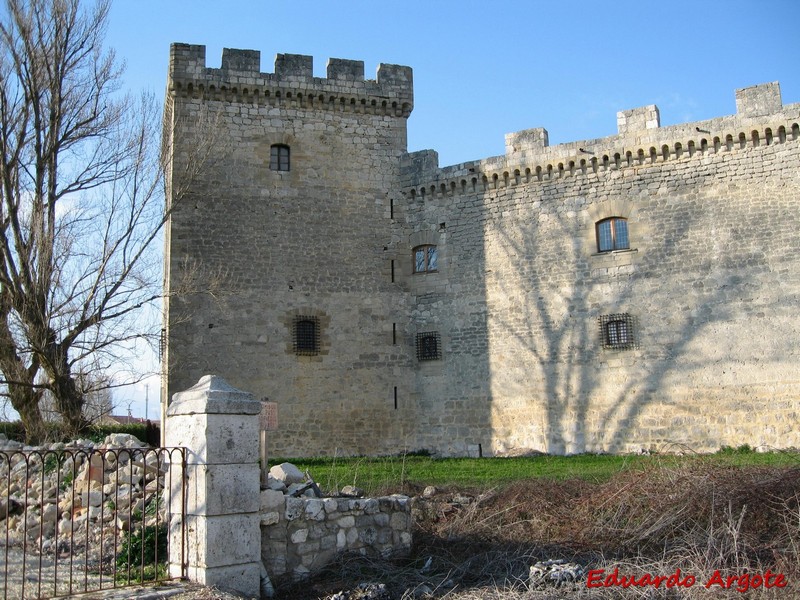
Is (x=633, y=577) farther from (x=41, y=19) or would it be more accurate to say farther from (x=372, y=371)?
(x=41, y=19)

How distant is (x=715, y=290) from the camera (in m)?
15.4

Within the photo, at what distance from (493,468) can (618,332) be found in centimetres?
480

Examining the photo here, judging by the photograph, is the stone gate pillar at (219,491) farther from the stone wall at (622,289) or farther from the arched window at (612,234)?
the arched window at (612,234)

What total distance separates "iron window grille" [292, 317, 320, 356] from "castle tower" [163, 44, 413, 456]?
34 millimetres

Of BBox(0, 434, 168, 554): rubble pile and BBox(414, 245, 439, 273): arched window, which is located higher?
BBox(414, 245, 439, 273): arched window

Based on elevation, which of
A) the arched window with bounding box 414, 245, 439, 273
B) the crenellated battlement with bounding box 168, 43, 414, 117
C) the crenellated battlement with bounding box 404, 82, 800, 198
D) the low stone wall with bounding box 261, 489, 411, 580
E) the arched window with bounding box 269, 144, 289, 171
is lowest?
the low stone wall with bounding box 261, 489, 411, 580

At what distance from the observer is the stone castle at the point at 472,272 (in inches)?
601

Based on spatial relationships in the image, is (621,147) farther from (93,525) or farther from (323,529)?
(93,525)

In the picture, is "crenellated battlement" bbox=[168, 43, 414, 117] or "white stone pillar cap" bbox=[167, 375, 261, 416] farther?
"crenellated battlement" bbox=[168, 43, 414, 117]

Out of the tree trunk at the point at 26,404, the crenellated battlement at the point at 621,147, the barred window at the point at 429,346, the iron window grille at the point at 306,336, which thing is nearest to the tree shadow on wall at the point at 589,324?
the crenellated battlement at the point at 621,147

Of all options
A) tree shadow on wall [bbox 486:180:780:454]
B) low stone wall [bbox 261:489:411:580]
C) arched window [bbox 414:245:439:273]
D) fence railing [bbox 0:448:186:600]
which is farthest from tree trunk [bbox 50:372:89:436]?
tree shadow on wall [bbox 486:180:780:454]

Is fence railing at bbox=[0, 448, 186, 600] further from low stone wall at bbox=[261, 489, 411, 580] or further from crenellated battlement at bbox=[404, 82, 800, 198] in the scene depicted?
crenellated battlement at bbox=[404, 82, 800, 198]

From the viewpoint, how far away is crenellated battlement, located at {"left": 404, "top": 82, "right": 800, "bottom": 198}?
15.3 m

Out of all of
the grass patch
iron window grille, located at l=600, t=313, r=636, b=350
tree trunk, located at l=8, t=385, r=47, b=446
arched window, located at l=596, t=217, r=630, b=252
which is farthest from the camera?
arched window, located at l=596, t=217, r=630, b=252
